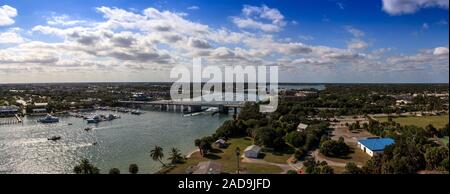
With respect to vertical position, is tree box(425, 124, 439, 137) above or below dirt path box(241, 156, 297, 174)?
above

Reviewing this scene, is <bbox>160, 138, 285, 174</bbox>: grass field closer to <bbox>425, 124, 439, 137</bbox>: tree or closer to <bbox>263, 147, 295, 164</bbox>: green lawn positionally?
<bbox>263, 147, 295, 164</bbox>: green lawn

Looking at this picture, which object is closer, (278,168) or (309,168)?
(309,168)

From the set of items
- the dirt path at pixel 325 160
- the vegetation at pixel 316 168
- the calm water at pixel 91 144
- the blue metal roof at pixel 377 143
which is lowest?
the calm water at pixel 91 144

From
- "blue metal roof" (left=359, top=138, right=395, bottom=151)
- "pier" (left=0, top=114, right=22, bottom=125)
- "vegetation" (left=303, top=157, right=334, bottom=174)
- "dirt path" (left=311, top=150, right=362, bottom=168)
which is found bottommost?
"dirt path" (left=311, top=150, right=362, bottom=168)

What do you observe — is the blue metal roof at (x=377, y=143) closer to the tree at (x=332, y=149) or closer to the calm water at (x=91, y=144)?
the tree at (x=332, y=149)

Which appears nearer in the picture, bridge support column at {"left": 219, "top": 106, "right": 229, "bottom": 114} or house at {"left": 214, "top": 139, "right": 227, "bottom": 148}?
house at {"left": 214, "top": 139, "right": 227, "bottom": 148}

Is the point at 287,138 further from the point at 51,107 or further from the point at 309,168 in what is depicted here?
the point at 51,107

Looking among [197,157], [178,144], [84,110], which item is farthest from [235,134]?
[84,110]

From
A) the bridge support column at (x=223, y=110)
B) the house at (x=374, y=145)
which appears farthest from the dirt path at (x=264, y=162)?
the bridge support column at (x=223, y=110)

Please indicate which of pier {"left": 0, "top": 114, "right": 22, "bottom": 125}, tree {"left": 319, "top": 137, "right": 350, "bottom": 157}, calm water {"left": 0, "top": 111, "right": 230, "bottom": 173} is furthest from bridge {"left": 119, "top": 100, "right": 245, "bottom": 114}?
tree {"left": 319, "top": 137, "right": 350, "bottom": 157}
